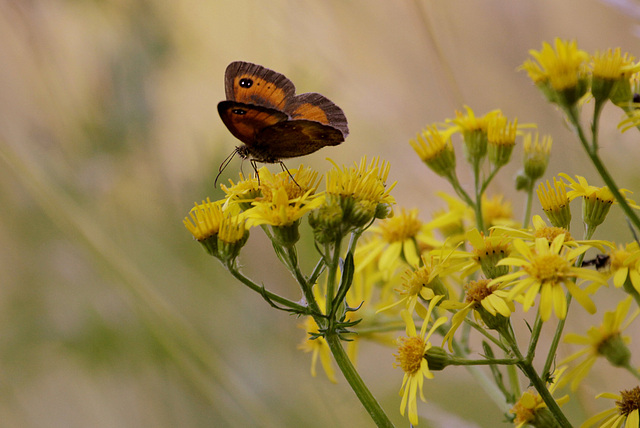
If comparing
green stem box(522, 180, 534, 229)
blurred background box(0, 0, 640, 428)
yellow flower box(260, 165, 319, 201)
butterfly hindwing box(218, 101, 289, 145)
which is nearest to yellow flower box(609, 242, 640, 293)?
green stem box(522, 180, 534, 229)

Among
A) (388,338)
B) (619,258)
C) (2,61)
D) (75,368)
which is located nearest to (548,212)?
(619,258)

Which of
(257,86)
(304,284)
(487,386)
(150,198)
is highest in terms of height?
(150,198)

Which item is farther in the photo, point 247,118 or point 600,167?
point 247,118

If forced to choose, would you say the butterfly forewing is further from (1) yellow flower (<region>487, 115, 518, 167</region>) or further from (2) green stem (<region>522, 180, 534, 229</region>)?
(2) green stem (<region>522, 180, 534, 229</region>)

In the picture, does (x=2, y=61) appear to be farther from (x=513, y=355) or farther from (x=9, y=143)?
(x=513, y=355)

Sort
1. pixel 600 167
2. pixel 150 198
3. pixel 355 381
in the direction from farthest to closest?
1. pixel 150 198
2. pixel 355 381
3. pixel 600 167

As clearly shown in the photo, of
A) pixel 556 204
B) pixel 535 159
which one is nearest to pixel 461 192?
pixel 535 159

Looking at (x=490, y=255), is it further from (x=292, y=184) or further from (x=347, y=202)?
(x=292, y=184)
